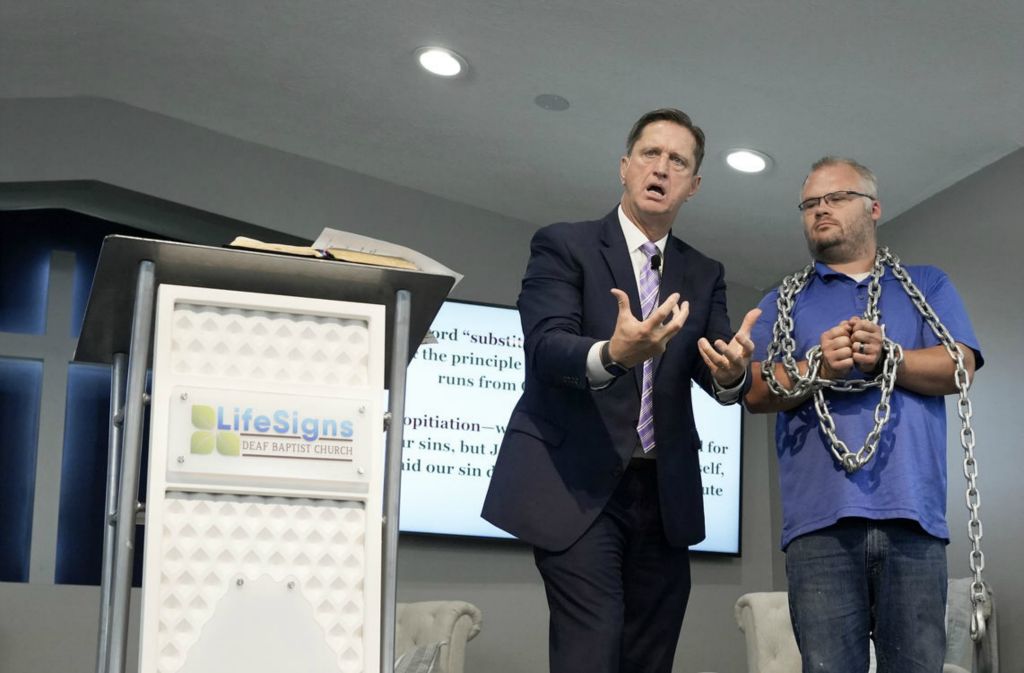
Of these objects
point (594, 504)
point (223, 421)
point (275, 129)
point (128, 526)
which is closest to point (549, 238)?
point (594, 504)

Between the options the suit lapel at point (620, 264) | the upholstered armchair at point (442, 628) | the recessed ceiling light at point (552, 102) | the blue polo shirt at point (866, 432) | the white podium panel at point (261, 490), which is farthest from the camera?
the recessed ceiling light at point (552, 102)

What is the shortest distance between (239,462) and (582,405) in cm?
76

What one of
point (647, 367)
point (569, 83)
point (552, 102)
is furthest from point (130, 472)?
point (552, 102)

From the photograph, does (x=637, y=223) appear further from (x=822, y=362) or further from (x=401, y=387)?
(x=401, y=387)

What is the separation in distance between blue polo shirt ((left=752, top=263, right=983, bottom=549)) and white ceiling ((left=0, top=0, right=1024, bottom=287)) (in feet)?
6.01

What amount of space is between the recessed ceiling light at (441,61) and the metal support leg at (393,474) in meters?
3.09

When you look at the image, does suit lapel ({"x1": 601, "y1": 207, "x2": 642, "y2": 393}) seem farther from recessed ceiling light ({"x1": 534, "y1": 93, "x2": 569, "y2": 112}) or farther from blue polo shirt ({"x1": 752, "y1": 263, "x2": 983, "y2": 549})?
recessed ceiling light ({"x1": 534, "y1": 93, "x2": 569, "y2": 112})

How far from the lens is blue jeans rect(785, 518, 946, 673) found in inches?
94.7

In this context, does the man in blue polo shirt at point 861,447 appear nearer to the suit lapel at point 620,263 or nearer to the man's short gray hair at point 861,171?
the man's short gray hair at point 861,171

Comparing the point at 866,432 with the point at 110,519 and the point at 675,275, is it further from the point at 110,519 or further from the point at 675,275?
the point at 110,519

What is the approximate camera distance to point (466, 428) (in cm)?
603

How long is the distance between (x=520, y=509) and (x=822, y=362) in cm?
70

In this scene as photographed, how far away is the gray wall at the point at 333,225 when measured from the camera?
575 cm

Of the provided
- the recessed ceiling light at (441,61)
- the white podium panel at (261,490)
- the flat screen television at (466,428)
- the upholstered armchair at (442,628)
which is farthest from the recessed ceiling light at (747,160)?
the white podium panel at (261,490)
